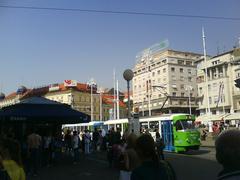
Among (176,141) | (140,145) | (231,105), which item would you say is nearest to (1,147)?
(140,145)

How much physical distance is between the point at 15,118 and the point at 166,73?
3717 inches

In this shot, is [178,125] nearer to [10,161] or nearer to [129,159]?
[129,159]

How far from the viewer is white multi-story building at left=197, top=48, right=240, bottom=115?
8819 cm

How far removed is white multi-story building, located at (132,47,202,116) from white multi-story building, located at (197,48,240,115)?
46.3 ft

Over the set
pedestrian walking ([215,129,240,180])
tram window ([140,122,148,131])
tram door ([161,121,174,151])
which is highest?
tram window ([140,122,148,131])

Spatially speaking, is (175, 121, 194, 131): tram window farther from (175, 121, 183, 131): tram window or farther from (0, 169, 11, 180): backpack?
(0, 169, 11, 180): backpack

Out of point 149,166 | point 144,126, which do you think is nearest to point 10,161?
point 149,166

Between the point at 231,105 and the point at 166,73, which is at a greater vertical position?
the point at 166,73

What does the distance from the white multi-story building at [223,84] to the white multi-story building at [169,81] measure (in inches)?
555

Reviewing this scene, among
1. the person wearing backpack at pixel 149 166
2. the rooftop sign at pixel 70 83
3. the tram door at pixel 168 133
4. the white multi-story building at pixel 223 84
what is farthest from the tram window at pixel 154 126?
the rooftop sign at pixel 70 83

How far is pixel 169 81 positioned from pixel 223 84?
24178 millimetres

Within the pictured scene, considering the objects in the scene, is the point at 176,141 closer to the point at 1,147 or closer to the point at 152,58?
the point at 1,147

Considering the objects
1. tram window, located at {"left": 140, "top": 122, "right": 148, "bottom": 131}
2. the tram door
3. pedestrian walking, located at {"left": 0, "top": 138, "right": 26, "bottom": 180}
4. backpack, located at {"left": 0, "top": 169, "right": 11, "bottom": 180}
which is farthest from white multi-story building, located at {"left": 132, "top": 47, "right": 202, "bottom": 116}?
backpack, located at {"left": 0, "top": 169, "right": 11, "bottom": 180}

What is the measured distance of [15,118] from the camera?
Result: 71.2ft
